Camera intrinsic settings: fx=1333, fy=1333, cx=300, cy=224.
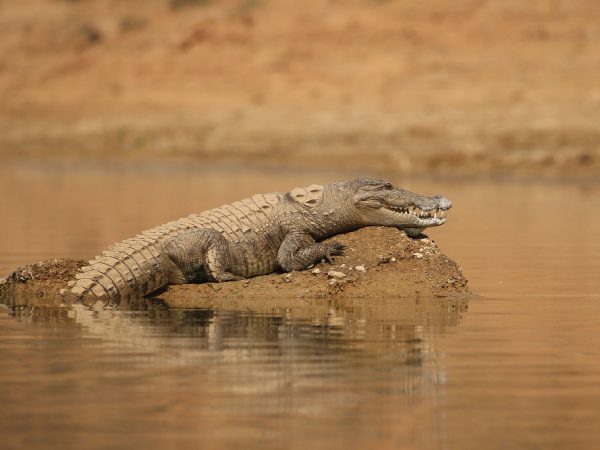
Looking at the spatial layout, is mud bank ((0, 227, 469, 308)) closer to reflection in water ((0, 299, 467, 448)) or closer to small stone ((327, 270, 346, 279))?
small stone ((327, 270, 346, 279))

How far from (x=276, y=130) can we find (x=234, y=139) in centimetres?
125

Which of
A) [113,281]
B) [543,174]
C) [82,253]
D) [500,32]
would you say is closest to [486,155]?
[543,174]

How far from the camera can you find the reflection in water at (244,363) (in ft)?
18.8

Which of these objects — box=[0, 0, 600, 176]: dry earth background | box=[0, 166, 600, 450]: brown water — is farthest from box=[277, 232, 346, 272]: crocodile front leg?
box=[0, 0, 600, 176]: dry earth background

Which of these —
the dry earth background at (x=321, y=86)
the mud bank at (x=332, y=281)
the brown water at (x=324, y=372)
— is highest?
the dry earth background at (x=321, y=86)

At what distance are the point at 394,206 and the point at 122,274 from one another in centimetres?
214

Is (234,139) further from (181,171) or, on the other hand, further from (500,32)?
(500,32)

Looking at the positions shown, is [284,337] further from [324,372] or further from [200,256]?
[200,256]

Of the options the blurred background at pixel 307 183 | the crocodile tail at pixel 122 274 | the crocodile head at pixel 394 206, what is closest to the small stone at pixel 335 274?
the blurred background at pixel 307 183

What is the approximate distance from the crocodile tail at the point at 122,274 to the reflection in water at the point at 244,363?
246mm

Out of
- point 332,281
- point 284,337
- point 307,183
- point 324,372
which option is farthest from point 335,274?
point 307,183

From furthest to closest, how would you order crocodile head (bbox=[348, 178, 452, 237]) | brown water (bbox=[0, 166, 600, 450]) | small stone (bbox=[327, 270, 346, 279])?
crocodile head (bbox=[348, 178, 452, 237])
small stone (bbox=[327, 270, 346, 279])
brown water (bbox=[0, 166, 600, 450])

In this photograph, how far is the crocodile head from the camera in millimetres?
10117

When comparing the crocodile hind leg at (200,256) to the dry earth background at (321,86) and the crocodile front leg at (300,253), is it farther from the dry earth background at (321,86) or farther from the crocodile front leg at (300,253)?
the dry earth background at (321,86)
